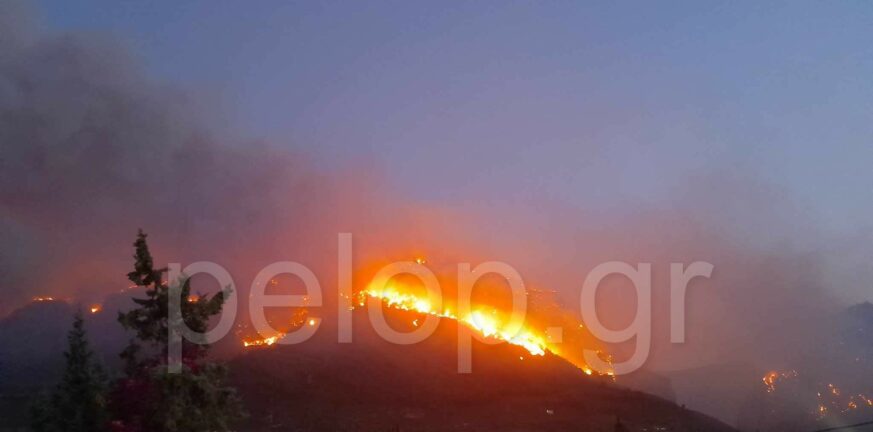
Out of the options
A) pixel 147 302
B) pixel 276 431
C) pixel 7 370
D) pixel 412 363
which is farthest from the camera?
pixel 7 370

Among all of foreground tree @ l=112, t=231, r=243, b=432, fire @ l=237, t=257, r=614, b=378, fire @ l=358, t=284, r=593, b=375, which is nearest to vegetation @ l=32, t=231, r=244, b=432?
foreground tree @ l=112, t=231, r=243, b=432

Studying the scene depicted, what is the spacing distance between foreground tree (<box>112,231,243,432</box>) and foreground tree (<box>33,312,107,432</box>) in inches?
79.6

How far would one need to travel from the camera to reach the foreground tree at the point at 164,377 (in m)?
17.1

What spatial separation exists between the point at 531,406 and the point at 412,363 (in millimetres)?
13881

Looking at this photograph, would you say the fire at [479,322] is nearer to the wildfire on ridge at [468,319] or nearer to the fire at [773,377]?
the wildfire on ridge at [468,319]

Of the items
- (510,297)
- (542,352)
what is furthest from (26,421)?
(510,297)

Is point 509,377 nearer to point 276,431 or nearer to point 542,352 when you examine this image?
point 542,352

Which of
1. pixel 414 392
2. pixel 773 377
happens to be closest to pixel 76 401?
pixel 414 392

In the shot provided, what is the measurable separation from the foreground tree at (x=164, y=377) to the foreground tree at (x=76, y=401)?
2022 mm

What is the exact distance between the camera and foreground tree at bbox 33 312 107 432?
19516 millimetres

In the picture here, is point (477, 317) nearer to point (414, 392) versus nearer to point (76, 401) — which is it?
point (414, 392)

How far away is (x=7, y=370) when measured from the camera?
72562mm

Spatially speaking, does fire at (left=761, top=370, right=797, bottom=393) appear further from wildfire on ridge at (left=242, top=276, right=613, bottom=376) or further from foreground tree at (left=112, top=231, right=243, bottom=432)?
foreground tree at (left=112, top=231, right=243, bottom=432)

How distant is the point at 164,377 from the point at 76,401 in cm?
538
